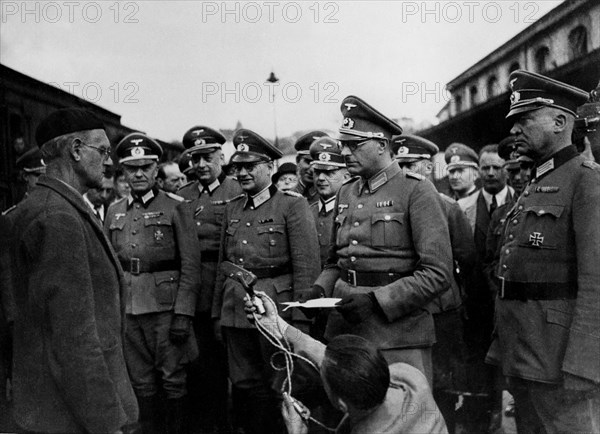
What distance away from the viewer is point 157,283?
15.8 ft

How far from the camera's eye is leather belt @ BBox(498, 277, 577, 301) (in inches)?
108

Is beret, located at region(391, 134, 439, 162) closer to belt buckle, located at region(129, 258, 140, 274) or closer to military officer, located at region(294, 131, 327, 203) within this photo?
military officer, located at region(294, 131, 327, 203)

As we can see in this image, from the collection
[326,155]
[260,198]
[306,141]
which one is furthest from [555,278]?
[306,141]

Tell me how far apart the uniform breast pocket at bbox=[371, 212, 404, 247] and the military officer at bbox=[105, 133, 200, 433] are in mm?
1992

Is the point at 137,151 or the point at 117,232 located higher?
the point at 137,151

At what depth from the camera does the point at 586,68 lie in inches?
244

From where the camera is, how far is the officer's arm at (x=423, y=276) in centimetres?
318

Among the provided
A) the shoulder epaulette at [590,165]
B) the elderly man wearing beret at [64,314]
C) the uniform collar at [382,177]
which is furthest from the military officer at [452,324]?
the elderly man wearing beret at [64,314]

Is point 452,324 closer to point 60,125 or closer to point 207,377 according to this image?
point 207,377

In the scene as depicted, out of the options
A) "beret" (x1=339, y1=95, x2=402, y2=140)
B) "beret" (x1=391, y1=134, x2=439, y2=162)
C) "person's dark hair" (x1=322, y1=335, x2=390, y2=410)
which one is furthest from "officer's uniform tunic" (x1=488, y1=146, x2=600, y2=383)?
"beret" (x1=391, y1=134, x2=439, y2=162)

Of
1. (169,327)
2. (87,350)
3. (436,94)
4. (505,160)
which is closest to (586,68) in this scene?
(505,160)

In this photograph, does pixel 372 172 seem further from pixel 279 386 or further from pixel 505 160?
pixel 505 160

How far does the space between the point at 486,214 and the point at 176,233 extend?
281 centimetres

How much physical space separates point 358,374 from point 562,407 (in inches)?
46.8
